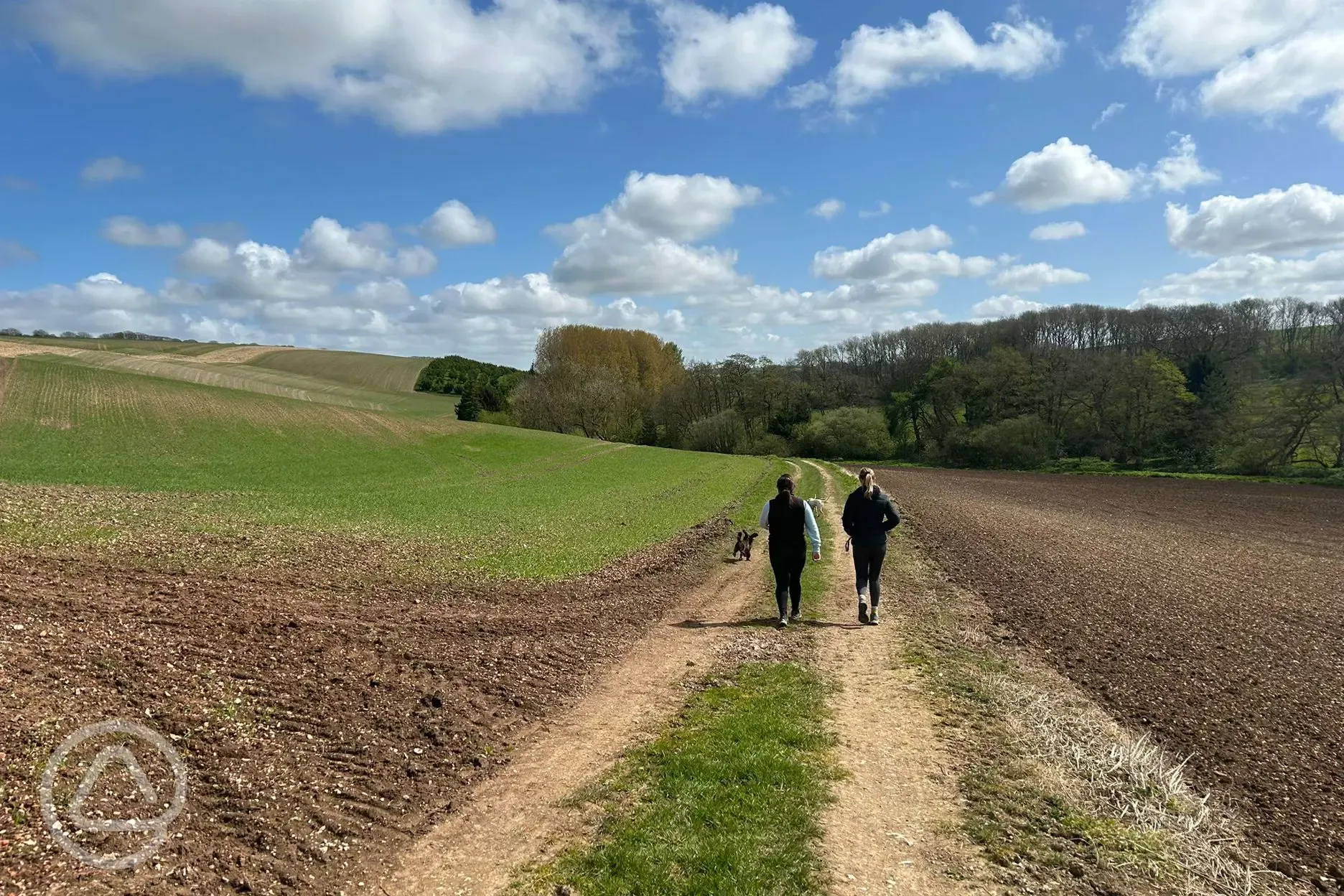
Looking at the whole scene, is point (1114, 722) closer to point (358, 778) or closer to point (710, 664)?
point (710, 664)

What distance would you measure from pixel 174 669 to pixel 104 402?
4749cm

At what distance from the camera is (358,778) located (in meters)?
6.13

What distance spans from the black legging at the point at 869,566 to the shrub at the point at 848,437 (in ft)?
256

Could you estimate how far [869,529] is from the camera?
472 inches

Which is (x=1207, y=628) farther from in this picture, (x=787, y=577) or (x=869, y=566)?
(x=787, y=577)

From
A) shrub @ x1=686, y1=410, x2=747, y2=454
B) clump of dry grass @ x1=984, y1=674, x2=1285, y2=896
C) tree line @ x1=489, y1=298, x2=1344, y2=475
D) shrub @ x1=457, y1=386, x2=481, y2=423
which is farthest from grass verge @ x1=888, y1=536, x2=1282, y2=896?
shrub @ x1=457, y1=386, x2=481, y2=423

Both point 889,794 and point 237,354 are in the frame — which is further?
point 237,354

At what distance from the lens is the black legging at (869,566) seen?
12.0 metres

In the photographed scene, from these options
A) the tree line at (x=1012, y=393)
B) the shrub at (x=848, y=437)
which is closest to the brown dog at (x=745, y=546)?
the tree line at (x=1012, y=393)

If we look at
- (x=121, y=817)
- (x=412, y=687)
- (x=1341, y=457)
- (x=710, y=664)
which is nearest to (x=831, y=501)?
(x=710, y=664)

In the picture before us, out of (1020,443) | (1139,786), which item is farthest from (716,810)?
(1020,443)

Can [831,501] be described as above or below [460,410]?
below

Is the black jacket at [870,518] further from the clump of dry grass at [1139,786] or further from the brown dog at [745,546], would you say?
the brown dog at [745,546]

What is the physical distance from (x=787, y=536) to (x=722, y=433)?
3157 inches
